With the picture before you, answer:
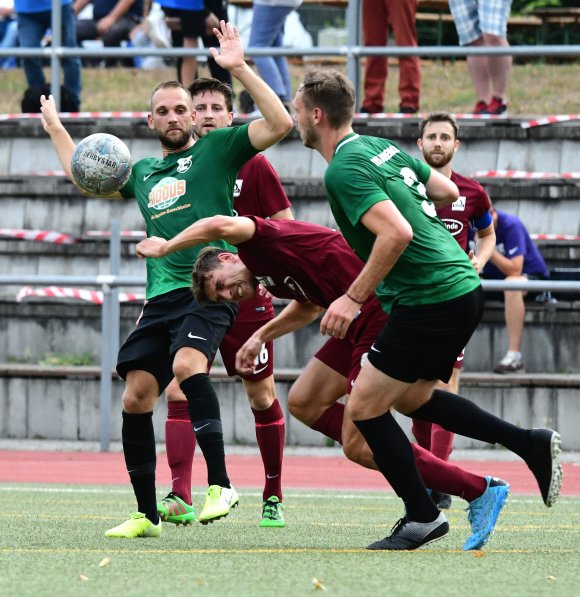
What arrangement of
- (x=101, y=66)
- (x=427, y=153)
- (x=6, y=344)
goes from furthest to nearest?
(x=101, y=66) → (x=6, y=344) → (x=427, y=153)

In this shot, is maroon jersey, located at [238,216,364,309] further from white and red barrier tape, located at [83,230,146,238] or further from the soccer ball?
white and red barrier tape, located at [83,230,146,238]

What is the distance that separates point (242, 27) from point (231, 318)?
13.0 meters

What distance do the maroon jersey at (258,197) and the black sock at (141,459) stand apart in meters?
1.37

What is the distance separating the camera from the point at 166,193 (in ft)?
24.2

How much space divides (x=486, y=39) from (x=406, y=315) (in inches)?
342

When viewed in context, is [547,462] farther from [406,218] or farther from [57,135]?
Result: [57,135]

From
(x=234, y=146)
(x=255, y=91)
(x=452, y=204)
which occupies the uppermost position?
(x=255, y=91)

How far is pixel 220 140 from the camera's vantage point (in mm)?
7414

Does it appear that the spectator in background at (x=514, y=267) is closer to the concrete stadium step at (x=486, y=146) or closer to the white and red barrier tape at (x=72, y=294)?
the concrete stadium step at (x=486, y=146)

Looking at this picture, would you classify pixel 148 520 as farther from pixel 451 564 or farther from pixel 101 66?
pixel 101 66

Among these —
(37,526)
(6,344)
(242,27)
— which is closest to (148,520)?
(37,526)

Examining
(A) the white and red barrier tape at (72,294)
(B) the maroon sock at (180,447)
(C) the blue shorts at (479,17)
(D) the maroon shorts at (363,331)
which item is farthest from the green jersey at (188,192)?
(C) the blue shorts at (479,17)

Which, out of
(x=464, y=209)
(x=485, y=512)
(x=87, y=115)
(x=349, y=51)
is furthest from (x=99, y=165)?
(x=87, y=115)

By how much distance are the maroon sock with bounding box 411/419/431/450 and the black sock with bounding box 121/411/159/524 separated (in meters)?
2.22
